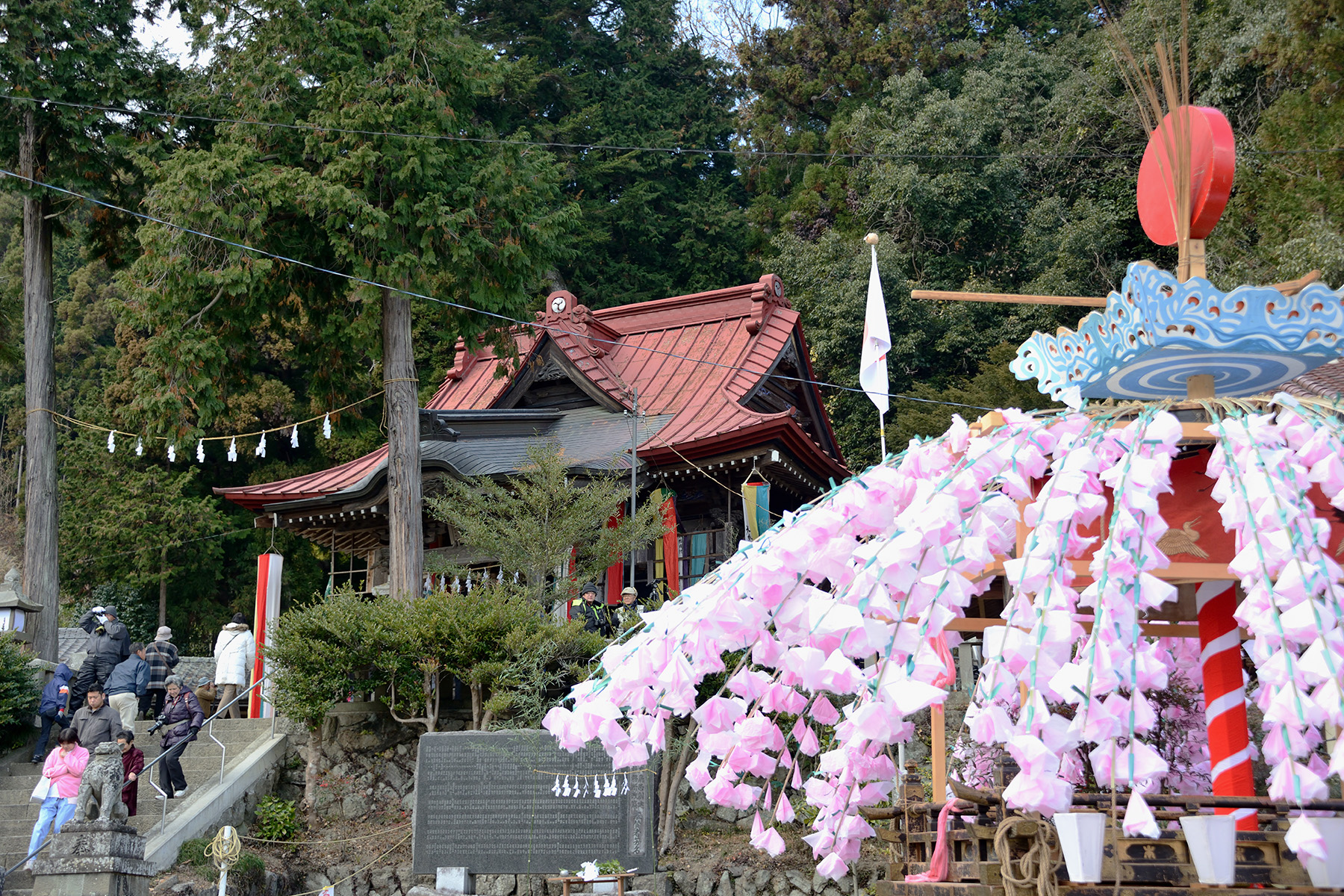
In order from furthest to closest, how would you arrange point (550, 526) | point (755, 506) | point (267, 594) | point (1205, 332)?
point (755, 506) → point (267, 594) → point (550, 526) → point (1205, 332)

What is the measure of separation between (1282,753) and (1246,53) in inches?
868

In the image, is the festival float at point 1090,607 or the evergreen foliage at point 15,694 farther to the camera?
the evergreen foliage at point 15,694

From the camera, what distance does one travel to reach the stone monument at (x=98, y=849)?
8828 mm

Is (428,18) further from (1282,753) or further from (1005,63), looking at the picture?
(1005,63)

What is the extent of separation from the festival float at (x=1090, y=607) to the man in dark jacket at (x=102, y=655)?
30.8ft

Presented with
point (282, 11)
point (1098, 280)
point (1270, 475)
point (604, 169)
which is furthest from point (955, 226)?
point (1270, 475)

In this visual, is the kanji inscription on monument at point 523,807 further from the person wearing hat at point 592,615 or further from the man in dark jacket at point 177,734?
the man in dark jacket at point 177,734

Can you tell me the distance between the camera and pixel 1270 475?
405 centimetres

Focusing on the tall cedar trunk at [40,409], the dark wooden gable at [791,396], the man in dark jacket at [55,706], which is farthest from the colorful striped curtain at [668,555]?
the tall cedar trunk at [40,409]

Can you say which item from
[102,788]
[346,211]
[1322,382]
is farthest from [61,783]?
[1322,382]

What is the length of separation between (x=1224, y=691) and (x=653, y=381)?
48.0 ft

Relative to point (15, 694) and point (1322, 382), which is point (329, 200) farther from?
point (1322, 382)

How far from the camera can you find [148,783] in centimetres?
1177

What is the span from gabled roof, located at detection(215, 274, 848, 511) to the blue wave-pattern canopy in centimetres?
1044
